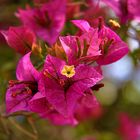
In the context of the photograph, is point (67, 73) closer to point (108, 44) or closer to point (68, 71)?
point (68, 71)

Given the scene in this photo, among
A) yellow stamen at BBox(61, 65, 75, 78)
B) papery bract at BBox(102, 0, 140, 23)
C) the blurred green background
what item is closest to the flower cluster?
yellow stamen at BBox(61, 65, 75, 78)

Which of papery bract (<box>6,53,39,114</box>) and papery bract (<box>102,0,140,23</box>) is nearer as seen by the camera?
papery bract (<box>6,53,39,114</box>)

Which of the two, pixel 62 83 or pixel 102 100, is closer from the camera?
pixel 62 83

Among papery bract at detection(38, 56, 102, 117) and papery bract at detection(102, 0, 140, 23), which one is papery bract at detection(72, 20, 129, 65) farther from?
papery bract at detection(102, 0, 140, 23)

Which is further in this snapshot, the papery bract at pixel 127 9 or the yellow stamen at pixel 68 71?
the papery bract at pixel 127 9

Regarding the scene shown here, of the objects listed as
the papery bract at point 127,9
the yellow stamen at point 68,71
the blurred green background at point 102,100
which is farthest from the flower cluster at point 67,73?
the blurred green background at point 102,100

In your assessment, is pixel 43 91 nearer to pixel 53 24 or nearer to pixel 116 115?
pixel 53 24

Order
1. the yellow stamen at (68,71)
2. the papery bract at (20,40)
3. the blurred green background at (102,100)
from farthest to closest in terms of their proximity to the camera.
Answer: the blurred green background at (102,100)
the papery bract at (20,40)
the yellow stamen at (68,71)

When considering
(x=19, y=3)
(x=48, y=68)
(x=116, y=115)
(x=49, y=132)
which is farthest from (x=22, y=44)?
(x=116, y=115)

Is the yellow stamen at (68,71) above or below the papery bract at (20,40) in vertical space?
above

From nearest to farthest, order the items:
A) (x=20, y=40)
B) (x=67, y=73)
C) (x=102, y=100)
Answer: (x=67, y=73)
(x=20, y=40)
(x=102, y=100)

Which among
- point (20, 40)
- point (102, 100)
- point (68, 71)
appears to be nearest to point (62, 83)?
point (68, 71)

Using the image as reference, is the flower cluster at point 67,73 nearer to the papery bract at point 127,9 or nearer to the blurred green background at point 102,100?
the papery bract at point 127,9
